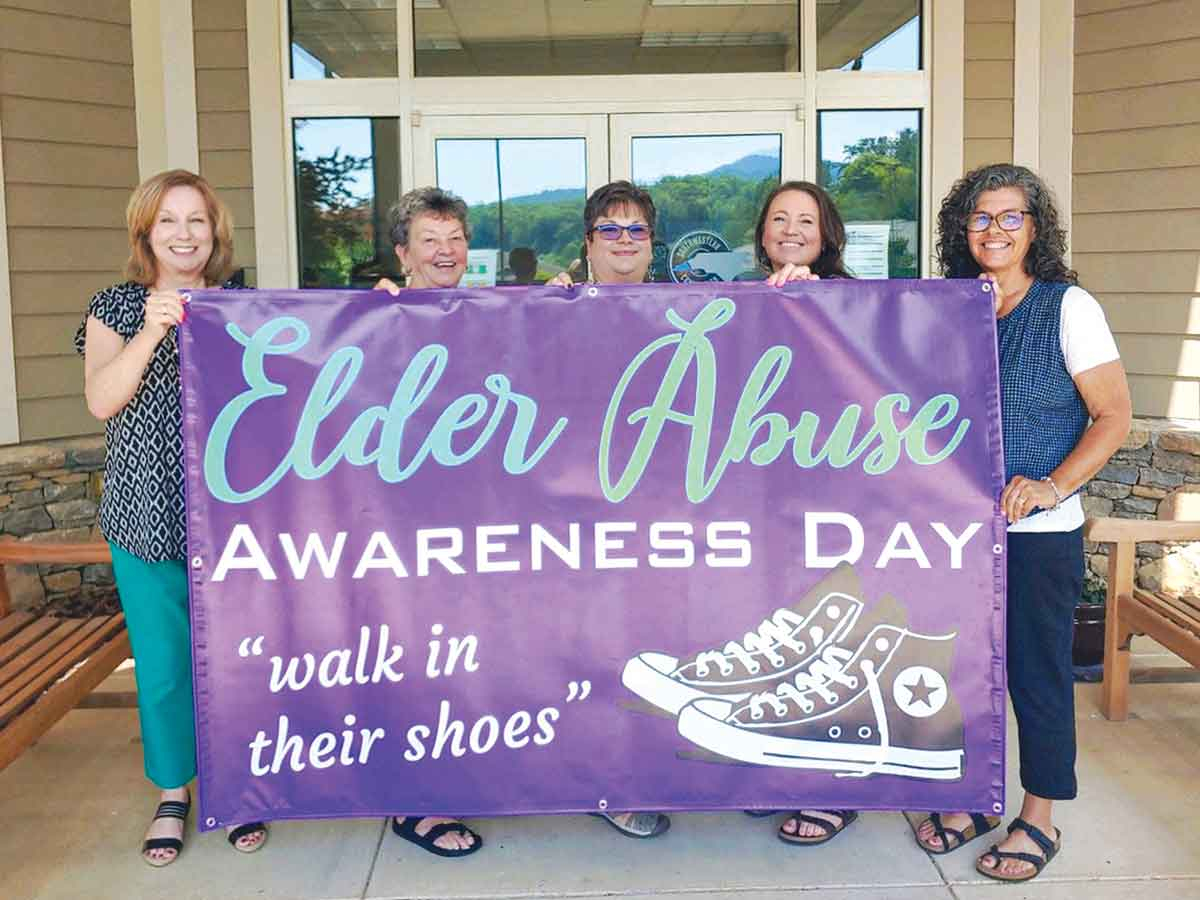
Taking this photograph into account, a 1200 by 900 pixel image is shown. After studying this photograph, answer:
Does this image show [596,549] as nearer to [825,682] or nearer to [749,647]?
[749,647]

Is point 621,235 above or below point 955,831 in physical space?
above

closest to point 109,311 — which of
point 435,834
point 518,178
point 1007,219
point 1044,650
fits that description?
point 435,834

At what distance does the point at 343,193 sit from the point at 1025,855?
4.05 meters

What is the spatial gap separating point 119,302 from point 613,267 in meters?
1.21

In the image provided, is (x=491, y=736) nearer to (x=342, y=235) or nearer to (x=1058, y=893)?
(x=1058, y=893)

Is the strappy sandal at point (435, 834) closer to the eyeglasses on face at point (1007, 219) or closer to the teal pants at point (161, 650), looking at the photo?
the teal pants at point (161, 650)

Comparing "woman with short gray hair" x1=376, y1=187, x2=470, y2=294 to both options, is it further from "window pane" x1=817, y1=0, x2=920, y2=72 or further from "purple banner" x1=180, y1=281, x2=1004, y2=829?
"window pane" x1=817, y1=0, x2=920, y2=72

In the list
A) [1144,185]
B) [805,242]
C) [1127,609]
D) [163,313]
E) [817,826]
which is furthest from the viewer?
[1144,185]

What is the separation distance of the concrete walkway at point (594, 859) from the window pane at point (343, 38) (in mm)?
3394

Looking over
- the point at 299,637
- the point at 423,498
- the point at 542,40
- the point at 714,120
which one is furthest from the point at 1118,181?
the point at 299,637

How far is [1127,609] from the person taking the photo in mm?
3533

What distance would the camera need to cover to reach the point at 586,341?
2531 millimetres

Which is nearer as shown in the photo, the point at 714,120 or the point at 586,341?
the point at 586,341

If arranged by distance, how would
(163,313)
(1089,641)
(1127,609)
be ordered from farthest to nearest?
(1089,641) → (1127,609) → (163,313)
